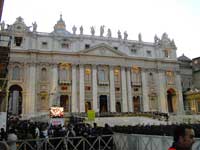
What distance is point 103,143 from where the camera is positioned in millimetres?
12641

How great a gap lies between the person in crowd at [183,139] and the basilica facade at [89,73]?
125 feet

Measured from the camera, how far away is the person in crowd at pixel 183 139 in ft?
10.3

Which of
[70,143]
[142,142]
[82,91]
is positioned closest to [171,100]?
[82,91]

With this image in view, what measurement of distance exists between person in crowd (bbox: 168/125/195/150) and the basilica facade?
38.1 m

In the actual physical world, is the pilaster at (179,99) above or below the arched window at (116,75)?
below

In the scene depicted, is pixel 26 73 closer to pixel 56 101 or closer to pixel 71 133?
pixel 56 101

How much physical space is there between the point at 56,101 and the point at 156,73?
21178mm

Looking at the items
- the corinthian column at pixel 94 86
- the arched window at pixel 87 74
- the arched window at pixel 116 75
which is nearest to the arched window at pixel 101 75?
the corinthian column at pixel 94 86

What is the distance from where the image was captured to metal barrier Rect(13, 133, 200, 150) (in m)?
10.1

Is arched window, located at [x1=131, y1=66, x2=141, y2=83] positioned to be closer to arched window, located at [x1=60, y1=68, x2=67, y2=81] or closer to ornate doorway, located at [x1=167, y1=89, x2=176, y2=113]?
ornate doorway, located at [x1=167, y1=89, x2=176, y2=113]

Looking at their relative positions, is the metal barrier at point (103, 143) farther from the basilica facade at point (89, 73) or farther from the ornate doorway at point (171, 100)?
the ornate doorway at point (171, 100)

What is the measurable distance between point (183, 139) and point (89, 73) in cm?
4199

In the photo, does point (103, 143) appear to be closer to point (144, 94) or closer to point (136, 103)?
point (144, 94)

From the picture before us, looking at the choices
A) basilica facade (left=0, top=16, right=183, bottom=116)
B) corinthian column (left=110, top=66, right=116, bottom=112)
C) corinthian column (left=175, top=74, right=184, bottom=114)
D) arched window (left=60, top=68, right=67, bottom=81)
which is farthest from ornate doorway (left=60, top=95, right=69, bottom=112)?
corinthian column (left=175, top=74, right=184, bottom=114)
